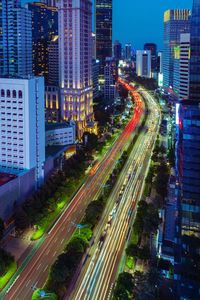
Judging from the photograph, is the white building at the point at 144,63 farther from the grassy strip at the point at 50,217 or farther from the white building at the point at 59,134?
the grassy strip at the point at 50,217

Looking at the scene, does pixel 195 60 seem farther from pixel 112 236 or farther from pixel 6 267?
pixel 6 267

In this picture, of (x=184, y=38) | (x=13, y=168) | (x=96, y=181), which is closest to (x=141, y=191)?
(x=96, y=181)

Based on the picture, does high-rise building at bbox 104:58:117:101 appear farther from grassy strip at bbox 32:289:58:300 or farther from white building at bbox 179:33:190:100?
grassy strip at bbox 32:289:58:300

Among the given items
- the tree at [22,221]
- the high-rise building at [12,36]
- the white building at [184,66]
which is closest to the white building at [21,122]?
the tree at [22,221]

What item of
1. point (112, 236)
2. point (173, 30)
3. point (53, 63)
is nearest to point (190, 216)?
point (112, 236)

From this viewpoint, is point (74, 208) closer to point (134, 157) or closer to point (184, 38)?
point (134, 157)

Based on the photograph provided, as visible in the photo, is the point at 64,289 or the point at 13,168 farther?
the point at 13,168
